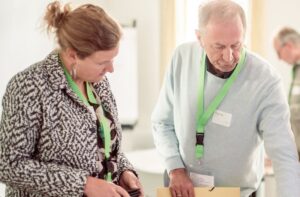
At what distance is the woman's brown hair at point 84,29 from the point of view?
4.42 ft

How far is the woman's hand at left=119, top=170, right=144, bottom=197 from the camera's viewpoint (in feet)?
5.19

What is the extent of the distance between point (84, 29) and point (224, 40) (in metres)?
0.50

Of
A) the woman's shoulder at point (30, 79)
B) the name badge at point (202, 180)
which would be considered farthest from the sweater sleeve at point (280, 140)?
the woman's shoulder at point (30, 79)

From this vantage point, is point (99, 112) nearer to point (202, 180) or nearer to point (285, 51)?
point (202, 180)

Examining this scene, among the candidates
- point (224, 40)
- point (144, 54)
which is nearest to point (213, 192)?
point (224, 40)

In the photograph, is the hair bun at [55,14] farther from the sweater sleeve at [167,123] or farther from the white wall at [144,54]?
the white wall at [144,54]

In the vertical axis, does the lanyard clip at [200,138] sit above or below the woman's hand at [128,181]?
above

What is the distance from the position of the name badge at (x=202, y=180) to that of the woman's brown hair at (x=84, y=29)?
2.13 ft

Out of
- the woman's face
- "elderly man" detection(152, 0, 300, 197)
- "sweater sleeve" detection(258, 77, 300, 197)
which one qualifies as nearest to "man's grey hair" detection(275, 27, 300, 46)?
"elderly man" detection(152, 0, 300, 197)

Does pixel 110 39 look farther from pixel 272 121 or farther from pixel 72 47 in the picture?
pixel 272 121

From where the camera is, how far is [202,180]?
5.88ft

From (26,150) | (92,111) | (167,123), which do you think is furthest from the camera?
(167,123)

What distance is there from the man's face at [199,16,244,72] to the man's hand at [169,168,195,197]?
0.42 meters

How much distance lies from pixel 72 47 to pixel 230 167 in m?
0.73
